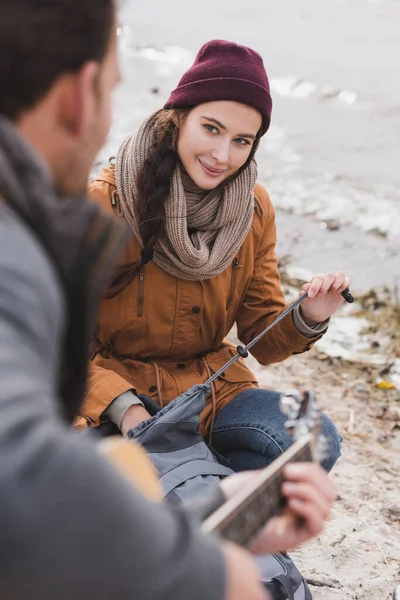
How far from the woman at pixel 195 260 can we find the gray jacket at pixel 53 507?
1822 mm

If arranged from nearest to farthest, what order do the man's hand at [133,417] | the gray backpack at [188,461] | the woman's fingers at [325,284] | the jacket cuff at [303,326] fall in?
the gray backpack at [188,461] → the man's hand at [133,417] → the woman's fingers at [325,284] → the jacket cuff at [303,326]

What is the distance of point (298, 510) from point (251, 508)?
0.12 metres

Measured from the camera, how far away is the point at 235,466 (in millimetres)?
3027

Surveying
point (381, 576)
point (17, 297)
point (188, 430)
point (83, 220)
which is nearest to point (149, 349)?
point (188, 430)

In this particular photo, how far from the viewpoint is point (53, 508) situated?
3.07ft

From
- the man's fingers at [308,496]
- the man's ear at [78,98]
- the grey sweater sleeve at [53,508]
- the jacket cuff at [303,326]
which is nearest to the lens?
the grey sweater sleeve at [53,508]

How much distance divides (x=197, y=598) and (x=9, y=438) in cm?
35

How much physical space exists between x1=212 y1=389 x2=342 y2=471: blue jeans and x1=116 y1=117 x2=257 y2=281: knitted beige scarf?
545 millimetres

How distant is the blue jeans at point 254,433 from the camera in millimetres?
2953

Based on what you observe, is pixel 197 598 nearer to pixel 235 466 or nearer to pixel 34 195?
pixel 34 195

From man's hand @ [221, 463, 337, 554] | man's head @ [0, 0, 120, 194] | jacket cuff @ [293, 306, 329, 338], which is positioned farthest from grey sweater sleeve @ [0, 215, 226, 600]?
jacket cuff @ [293, 306, 329, 338]

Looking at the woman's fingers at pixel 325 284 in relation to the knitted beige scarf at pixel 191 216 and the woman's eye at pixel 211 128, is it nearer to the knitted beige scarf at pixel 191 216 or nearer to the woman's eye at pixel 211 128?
the knitted beige scarf at pixel 191 216

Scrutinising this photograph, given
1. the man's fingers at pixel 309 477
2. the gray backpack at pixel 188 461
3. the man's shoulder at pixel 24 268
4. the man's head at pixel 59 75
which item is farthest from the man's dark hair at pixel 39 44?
the gray backpack at pixel 188 461

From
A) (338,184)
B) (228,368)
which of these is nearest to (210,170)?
(228,368)
